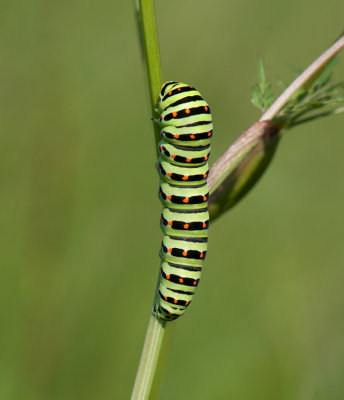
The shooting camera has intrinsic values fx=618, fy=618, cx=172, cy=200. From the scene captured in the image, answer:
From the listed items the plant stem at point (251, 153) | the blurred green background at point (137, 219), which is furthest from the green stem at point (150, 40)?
the blurred green background at point (137, 219)

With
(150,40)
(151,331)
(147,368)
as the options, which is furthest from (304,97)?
(147,368)

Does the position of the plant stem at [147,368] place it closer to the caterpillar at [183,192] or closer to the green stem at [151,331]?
the green stem at [151,331]

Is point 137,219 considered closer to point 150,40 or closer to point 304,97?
point 304,97

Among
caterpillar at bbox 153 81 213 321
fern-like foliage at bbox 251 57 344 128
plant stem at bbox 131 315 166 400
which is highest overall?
fern-like foliage at bbox 251 57 344 128

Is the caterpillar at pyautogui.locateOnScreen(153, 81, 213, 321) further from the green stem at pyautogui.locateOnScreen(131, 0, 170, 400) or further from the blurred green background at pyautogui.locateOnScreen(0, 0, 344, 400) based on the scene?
the blurred green background at pyautogui.locateOnScreen(0, 0, 344, 400)

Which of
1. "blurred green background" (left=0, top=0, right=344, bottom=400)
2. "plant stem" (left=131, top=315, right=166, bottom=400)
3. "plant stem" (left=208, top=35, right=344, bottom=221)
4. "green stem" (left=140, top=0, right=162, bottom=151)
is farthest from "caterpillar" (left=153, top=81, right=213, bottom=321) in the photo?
"blurred green background" (left=0, top=0, right=344, bottom=400)
